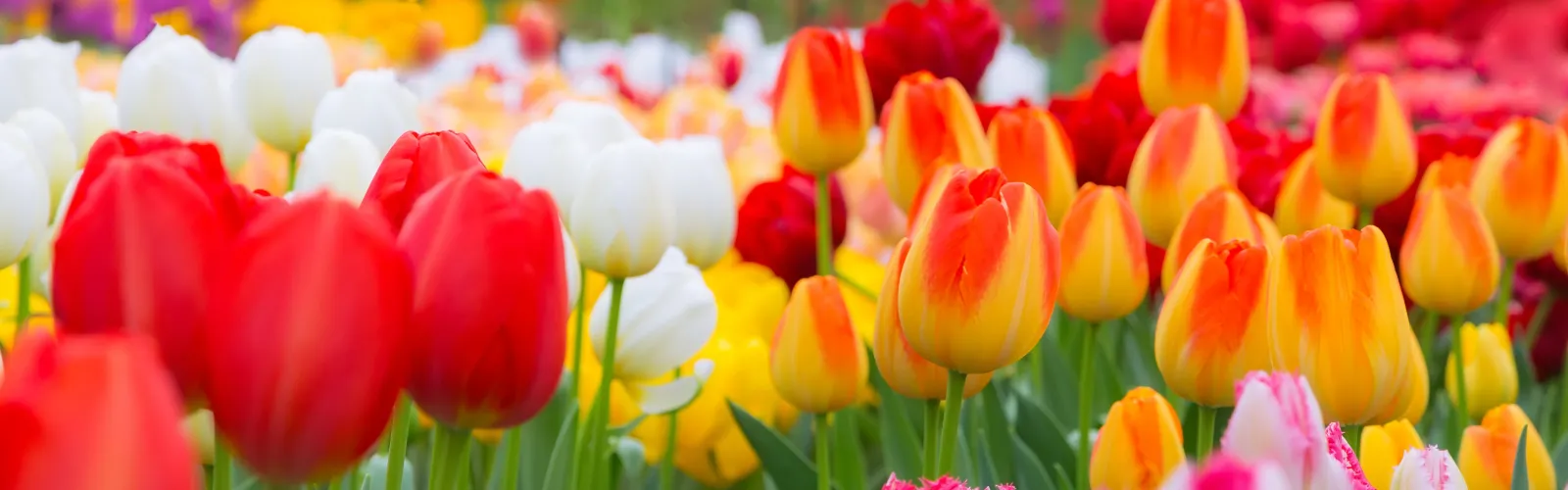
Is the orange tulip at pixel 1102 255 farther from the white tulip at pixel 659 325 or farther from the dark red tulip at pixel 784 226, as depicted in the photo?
the dark red tulip at pixel 784 226

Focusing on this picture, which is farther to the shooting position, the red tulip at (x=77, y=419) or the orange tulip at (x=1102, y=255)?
the orange tulip at (x=1102, y=255)

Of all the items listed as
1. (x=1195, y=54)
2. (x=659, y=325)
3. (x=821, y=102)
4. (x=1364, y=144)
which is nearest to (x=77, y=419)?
(x=659, y=325)

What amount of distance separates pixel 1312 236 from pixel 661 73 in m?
2.52

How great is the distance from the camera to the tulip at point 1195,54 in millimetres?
1181

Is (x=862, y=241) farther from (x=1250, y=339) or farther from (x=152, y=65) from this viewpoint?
(x=1250, y=339)

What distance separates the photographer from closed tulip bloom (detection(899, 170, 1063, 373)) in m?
0.60

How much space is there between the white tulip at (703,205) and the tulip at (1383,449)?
43 centimetres

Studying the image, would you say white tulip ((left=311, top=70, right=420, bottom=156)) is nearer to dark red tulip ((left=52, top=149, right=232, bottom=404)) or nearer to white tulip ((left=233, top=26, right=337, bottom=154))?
white tulip ((left=233, top=26, right=337, bottom=154))

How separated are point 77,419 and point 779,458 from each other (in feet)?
2.31

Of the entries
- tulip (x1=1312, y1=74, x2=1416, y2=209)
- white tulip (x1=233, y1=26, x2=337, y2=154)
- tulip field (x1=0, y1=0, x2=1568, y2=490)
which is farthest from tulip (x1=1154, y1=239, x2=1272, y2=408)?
white tulip (x1=233, y1=26, x2=337, y2=154)

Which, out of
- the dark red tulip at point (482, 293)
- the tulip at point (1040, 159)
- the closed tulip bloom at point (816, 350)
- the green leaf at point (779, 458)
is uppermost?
the dark red tulip at point (482, 293)

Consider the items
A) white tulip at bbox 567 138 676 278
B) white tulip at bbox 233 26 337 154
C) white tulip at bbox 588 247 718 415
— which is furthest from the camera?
white tulip at bbox 233 26 337 154

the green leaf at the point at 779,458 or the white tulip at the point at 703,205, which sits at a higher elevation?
the white tulip at the point at 703,205

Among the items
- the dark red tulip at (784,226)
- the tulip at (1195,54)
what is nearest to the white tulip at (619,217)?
the dark red tulip at (784,226)
